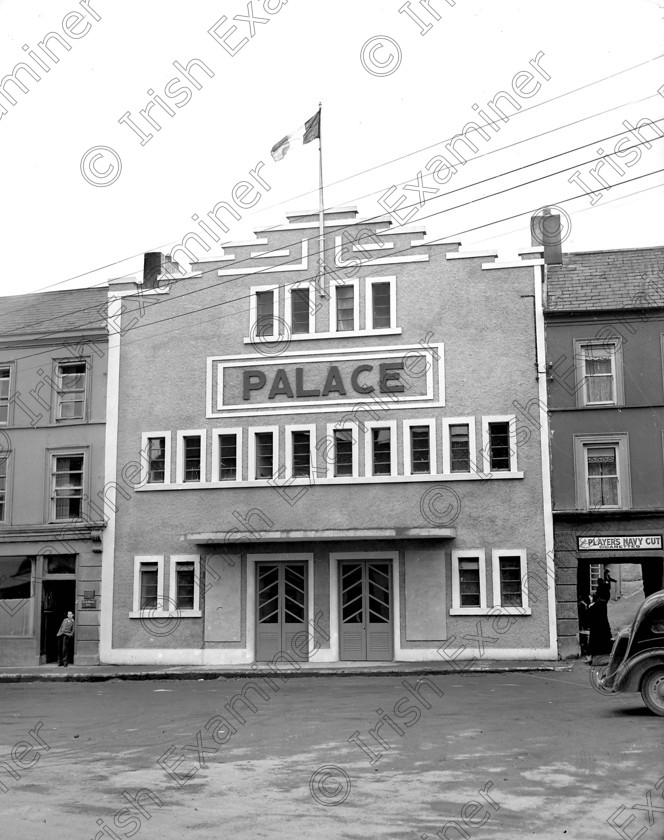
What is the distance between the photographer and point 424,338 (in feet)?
97.2

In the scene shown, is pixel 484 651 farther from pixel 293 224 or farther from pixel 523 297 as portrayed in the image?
pixel 293 224

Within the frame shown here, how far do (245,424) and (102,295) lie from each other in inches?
299

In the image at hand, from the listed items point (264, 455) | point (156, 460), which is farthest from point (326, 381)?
point (156, 460)

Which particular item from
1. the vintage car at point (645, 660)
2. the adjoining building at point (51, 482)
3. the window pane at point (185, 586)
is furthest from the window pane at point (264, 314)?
the vintage car at point (645, 660)

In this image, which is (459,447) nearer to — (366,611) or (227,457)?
(366,611)

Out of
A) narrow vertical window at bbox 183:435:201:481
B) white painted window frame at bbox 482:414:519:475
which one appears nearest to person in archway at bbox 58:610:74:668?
narrow vertical window at bbox 183:435:201:481

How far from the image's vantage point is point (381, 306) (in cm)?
3028

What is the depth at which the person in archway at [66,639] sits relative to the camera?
98.5 ft

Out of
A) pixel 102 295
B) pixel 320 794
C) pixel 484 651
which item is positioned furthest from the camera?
pixel 102 295

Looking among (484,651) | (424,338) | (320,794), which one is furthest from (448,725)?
(424,338)

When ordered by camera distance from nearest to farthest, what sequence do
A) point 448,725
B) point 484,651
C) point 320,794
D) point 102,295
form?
1. point 320,794
2. point 448,725
3. point 484,651
4. point 102,295

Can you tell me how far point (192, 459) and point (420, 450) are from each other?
6.65m

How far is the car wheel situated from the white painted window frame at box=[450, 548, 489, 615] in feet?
43.0

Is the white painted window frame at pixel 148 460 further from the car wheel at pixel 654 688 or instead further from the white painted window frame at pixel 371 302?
the car wheel at pixel 654 688
